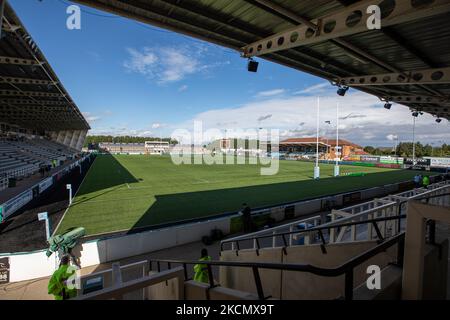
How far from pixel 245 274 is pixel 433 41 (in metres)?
7.57

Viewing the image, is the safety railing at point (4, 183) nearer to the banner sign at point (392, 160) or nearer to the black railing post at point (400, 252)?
the black railing post at point (400, 252)

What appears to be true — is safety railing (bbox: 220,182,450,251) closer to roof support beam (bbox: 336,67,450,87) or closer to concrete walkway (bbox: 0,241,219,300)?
concrete walkway (bbox: 0,241,219,300)

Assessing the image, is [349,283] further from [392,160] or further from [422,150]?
[422,150]

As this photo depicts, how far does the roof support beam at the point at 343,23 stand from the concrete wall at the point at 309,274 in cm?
391

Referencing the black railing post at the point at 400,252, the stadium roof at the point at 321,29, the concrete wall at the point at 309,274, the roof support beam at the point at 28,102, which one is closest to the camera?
the black railing post at the point at 400,252

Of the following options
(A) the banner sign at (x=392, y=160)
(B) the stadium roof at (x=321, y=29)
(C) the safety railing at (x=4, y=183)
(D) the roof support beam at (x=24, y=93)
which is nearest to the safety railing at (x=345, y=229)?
(B) the stadium roof at (x=321, y=29)

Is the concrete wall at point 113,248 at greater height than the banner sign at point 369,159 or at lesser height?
lesser

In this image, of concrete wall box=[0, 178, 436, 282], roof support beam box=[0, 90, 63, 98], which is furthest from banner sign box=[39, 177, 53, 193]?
concrete wall box=[0, 178, 436, 282]

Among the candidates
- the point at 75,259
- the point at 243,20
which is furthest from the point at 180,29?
the point at 75,259

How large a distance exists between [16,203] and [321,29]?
19.8 metres

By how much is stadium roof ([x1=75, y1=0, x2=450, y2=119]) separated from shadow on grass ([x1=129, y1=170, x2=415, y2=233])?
10900 millimetres

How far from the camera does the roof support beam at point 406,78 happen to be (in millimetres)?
8203

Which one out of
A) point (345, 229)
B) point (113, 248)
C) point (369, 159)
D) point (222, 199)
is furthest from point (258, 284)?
point (369, 159)

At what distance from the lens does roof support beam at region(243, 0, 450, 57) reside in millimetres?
4281
